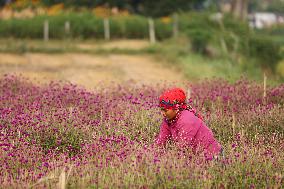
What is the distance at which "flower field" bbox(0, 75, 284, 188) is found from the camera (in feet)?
17.8

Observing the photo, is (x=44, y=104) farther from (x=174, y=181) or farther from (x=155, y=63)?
(x=155, y=63)

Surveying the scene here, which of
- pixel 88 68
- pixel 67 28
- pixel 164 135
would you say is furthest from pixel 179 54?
pixel 164 135

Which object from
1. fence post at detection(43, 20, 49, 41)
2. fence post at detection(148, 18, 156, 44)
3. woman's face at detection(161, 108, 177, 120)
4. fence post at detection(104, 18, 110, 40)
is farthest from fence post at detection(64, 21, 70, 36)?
woman's face at detection(161, 108, 177, 120)

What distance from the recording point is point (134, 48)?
2403 centimetres

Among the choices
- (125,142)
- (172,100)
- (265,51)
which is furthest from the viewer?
(265,51)

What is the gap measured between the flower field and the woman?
0.48 feet

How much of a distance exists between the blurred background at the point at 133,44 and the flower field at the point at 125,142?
6.46 ft

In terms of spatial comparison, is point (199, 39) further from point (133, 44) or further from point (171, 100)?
point (171, 100)

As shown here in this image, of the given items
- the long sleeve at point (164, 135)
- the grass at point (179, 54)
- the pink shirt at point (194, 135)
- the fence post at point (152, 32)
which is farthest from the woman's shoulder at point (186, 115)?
the fence post at point (152, 32)

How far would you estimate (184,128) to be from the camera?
621 cm

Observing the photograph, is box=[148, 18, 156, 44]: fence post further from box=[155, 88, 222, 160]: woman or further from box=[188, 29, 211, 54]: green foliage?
box=[155, 88, 222, 160]: woman

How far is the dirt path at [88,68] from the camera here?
52.6 ft

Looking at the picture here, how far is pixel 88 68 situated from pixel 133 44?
7.33 metres

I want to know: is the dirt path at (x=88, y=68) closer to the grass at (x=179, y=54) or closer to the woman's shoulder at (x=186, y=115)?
the grass at (x=179, y=54)
